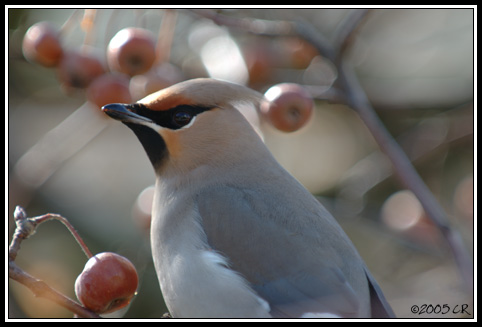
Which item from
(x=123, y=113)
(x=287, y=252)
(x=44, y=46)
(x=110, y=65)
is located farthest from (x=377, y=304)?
(x=44, y=46)

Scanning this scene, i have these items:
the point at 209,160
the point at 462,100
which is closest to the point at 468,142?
the point at 462,100

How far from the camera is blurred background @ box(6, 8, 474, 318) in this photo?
3.89 metres

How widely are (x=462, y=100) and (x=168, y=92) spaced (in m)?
2.38

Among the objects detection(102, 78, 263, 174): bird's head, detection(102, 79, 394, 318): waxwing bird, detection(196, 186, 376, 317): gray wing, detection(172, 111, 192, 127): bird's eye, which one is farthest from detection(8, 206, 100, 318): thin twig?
detection(172, 111, 192, 127): bird's eye

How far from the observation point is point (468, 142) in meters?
4.80

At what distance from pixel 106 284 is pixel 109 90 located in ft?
3.81

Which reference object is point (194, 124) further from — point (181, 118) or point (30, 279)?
point (30, 279)

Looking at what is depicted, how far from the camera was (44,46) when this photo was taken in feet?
12.2

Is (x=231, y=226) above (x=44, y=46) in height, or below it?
below

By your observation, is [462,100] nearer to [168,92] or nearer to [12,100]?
[168,92]

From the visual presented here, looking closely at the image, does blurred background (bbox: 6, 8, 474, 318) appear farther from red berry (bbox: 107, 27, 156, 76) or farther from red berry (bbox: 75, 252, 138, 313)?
red berry (bbox: 75, 252, 138, 313)

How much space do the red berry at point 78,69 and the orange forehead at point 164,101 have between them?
0.56m

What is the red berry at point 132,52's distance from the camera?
354 cm

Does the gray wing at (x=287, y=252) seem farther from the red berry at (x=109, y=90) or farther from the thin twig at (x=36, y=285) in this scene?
the thin twig at (x=36, y=285)
